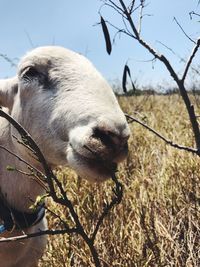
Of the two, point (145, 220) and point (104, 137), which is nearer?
point (104, 137)

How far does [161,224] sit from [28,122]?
134 centimetres

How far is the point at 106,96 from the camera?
2248 mm

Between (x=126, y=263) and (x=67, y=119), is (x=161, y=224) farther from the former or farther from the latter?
(x=67, y=119)

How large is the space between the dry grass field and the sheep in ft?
1.63

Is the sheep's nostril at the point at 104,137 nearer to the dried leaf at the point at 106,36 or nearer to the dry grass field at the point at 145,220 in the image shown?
the dried leaf at the point at 106,36

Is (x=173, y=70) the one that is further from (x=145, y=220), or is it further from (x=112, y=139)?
(x=145, y=220)

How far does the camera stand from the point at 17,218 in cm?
277

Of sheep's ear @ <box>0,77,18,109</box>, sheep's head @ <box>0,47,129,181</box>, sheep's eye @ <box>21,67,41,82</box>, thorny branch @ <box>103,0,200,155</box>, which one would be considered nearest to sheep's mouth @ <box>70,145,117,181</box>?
sheep's head @ <box>0,47,129,181</box>

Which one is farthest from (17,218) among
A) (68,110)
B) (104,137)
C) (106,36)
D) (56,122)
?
(106,36)

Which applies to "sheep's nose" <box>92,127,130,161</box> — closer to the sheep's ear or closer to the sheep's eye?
the sheep's eye

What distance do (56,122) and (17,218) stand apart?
759 millimetres

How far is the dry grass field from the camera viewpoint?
3107 mm

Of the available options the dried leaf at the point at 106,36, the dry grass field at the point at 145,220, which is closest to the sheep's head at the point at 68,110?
the dried leaf at the point at 106,36

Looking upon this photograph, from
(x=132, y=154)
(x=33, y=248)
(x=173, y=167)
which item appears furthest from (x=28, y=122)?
(x=132, y=154)
